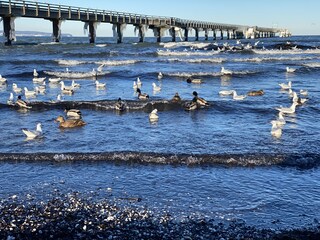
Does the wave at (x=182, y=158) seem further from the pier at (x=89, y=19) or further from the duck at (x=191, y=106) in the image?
the pier at (x=89, y=19)

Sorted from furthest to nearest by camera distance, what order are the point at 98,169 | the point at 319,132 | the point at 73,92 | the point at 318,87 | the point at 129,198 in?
1. the point at 318,87
2. the point at 73,92
3. the point at 319,132
4. the point at 98,169
5. the point at 129,198

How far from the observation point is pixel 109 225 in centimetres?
638

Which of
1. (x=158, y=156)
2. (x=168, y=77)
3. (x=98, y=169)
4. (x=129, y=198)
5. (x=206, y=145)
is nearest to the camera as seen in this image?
(x=129, y=198)

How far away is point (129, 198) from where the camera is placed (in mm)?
7438

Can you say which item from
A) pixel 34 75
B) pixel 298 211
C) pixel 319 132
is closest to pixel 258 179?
pixel 298 211

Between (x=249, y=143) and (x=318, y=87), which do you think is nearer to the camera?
(x=249, y=143)

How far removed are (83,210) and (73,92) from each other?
1379cm

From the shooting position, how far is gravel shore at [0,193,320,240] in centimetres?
603

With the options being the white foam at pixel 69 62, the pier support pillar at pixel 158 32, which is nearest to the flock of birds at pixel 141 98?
the white foam at pixel 69 62

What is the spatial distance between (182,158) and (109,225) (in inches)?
137

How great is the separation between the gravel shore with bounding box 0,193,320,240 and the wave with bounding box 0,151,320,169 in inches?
98.7

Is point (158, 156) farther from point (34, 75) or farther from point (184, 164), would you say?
point (34, 75)

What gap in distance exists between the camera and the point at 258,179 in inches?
328

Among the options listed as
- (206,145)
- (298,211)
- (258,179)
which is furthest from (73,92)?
(298,211)
